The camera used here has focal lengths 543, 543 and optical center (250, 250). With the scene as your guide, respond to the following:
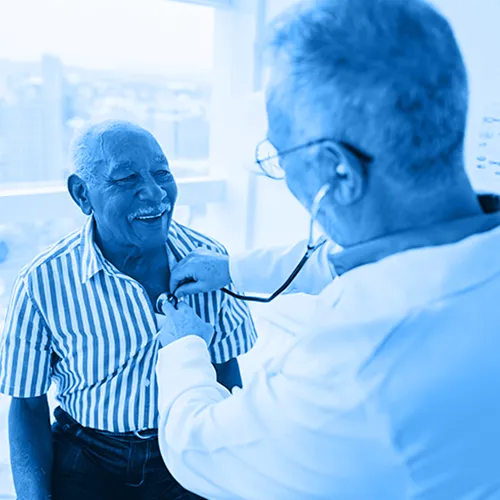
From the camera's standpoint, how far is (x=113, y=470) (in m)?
1.36

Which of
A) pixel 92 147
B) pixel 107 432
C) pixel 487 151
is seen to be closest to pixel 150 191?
pixel 92 147

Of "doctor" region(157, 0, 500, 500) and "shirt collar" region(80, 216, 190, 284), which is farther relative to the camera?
"shirt collar" region(80, 216, 190, 284)

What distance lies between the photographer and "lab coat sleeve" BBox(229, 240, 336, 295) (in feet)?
4.46

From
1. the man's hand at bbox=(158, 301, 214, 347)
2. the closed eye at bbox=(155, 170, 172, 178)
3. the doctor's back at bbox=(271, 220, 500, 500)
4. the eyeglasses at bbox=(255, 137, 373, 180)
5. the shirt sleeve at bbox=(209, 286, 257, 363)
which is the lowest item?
the shirt sleeve at bbox=(209, 286, 257, 363)

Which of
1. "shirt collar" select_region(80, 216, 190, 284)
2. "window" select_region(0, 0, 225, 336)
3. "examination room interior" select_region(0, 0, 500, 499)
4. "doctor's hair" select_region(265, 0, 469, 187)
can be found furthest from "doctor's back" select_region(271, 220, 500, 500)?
"window" select_region(0, 0, 225, 336)

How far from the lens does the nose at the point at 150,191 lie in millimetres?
1308

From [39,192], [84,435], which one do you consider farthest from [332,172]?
[39,192]

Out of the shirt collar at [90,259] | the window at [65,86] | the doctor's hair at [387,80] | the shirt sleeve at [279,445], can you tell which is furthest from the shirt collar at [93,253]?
the window at [65,86]

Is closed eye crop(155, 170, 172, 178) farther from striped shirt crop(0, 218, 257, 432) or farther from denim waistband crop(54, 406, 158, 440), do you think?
denim waistband crop(54, 406, 158, 440)

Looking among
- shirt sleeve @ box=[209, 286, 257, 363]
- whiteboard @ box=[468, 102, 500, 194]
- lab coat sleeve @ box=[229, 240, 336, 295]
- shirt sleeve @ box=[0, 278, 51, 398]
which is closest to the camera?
shirt sleeve @ box=[0, 278, 51, 398]

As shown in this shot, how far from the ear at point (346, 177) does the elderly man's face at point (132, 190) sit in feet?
2.15

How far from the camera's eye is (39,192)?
2.34m

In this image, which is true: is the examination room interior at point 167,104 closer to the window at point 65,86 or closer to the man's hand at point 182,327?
the window at point 65,86

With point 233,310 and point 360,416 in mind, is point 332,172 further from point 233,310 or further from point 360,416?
point 233,310
